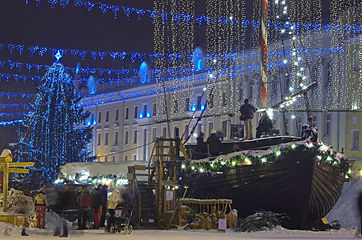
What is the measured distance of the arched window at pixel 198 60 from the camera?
57.7 m

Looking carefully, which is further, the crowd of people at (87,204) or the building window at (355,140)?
the building window at (355,140)

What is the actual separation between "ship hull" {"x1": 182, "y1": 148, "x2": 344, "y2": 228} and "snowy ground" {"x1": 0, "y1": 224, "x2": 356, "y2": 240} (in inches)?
42.2

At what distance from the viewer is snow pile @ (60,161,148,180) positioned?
31881mm

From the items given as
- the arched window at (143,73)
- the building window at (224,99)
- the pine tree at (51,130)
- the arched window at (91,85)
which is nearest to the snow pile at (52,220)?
the pine tree at (51,130)

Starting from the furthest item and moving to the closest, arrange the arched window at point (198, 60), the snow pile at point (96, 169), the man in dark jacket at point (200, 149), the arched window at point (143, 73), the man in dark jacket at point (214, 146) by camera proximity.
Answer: the arched window at point (143, 73) < the arched window at point (198, 60) < the snow pile at point (96, 169) < the man in dark jacket at point (200, 149) < the man in dark jacket at point (214, 146)

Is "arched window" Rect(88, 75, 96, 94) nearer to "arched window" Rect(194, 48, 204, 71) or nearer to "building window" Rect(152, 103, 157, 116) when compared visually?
"building window" Rect(152, 103, 157, 116)

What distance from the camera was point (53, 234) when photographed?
18.7m

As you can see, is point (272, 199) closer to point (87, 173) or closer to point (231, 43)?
point (87, 173)

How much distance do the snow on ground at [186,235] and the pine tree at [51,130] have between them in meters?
27.0

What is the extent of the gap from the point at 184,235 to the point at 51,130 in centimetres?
3132

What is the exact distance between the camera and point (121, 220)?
20938 mm

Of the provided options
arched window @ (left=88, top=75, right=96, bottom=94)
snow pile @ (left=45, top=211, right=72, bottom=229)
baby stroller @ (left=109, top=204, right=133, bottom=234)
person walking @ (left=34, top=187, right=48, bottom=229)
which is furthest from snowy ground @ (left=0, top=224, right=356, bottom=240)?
arched window @ (left=88, top=75, right=96, bottom=94)

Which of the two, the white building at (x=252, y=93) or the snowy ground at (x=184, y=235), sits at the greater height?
the white building at (x=252, y=93)

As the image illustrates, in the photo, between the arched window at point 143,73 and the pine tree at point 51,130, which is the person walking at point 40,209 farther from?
the arched window at point 143,73
